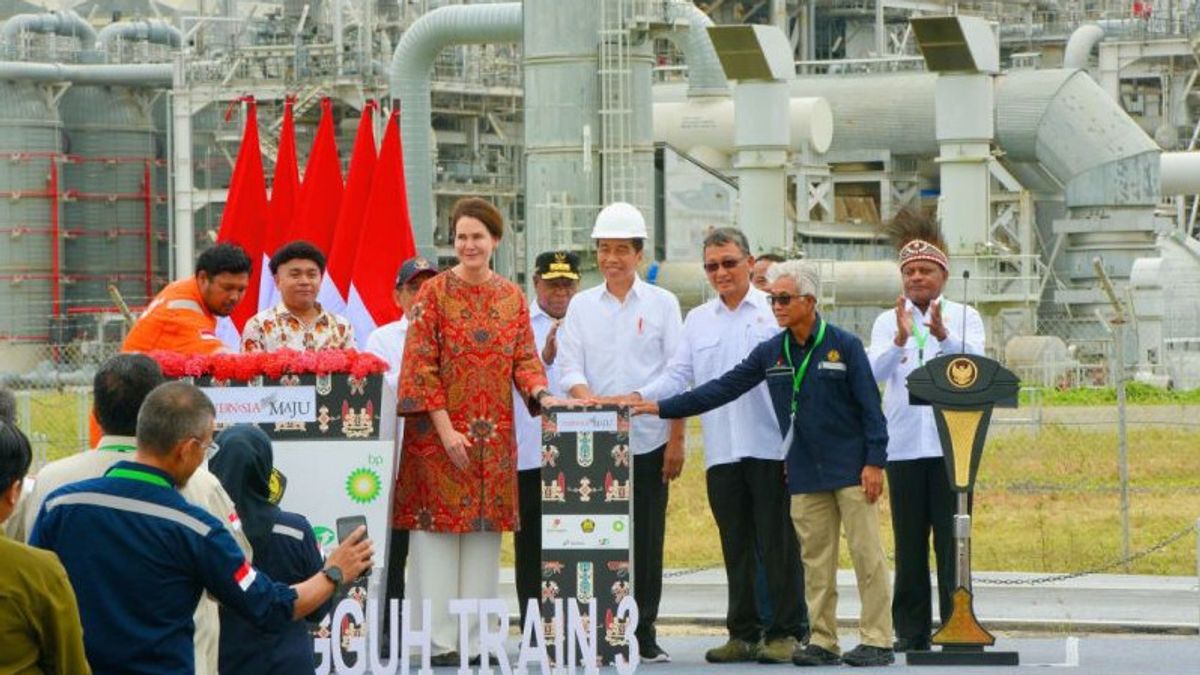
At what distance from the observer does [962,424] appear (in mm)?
10875

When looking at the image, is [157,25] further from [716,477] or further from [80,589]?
[80,589]

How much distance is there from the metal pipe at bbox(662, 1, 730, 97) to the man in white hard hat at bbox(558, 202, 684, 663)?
2746cm

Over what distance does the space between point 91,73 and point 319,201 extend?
148ft

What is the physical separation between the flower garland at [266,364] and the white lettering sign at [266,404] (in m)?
0.06

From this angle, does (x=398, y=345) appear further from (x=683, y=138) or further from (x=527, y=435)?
(x=683, y=138)

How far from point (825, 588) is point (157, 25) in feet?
177

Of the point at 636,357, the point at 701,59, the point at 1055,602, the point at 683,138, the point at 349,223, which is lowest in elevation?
the point at 1055,602

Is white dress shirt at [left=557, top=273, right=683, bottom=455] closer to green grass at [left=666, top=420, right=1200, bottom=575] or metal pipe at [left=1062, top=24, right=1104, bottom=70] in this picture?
green grass at [left=666, top=420, right=1200, bottom=575]

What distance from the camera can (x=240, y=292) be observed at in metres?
10.9

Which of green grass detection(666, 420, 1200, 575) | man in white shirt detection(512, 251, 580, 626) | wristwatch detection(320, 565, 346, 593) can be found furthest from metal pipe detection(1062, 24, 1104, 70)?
wristwatch detection(320, 565, 346, 593)

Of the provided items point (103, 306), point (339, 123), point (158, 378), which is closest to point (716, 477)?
point (158, 378)

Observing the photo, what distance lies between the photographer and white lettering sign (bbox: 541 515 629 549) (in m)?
10.9

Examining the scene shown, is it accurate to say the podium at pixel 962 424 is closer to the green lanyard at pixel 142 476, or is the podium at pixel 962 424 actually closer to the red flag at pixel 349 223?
the red flag at pixel 349 223

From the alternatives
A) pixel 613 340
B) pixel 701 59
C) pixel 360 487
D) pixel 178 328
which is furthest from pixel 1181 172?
pixel 360 487
